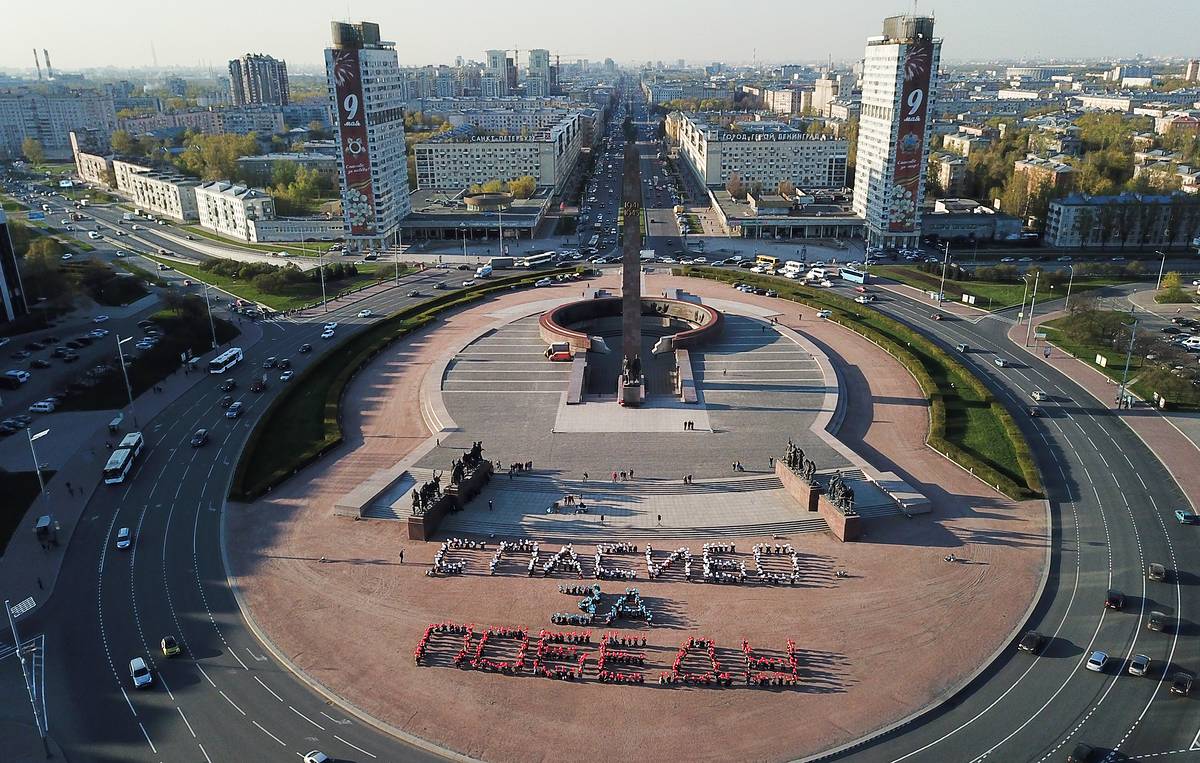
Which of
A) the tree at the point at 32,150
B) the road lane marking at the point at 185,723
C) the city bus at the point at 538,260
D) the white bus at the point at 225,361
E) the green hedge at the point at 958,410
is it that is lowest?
the road lane marking at the point at 185,723

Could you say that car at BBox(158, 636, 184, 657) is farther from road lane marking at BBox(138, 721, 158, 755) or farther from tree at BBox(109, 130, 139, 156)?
tree at BBox(109, 130, 139, 156)

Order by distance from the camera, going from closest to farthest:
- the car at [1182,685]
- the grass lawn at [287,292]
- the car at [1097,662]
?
1. the car at [1182,685]
2. the car at [1097,662]
3. the grass lawn at [287,292]

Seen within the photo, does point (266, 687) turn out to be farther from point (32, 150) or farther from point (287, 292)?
point (32, 150)

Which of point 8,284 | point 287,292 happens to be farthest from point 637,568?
point 8,284

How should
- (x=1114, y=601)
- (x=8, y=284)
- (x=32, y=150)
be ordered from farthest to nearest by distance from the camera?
(x=32, y=150) → (x=8, y=284) → (x=1114, y=601)

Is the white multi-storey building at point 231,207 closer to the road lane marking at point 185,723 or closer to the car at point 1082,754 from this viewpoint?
the road lane marking at point 185,723

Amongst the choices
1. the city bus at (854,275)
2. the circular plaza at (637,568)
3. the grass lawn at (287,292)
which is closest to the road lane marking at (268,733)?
the circular plaza at (637,568)
